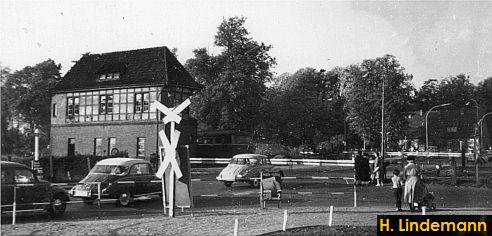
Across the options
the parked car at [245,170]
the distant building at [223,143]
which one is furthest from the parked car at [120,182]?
the distant building at [223,143]

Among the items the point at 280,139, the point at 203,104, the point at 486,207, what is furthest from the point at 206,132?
the point at 486,207

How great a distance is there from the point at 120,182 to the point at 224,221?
5106 millimetres

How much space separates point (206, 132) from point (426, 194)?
125ft

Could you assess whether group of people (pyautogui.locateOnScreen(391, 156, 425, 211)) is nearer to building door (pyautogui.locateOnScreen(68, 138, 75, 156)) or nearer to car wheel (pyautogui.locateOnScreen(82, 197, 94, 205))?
car wheel (pyautogui.locateOnScreen(82, 197, 94, 205))

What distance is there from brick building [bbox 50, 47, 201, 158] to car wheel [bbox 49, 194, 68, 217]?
97.5 ft

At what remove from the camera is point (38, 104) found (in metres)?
63.4

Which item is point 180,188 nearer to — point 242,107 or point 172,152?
point 172,152

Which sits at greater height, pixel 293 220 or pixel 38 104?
pixel 38 104

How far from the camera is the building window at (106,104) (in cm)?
4822

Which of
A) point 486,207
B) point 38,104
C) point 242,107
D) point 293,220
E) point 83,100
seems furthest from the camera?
point 38,104

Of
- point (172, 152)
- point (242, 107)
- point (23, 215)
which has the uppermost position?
point (242, 107)

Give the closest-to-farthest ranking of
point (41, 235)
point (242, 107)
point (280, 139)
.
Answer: point (41, 235) → point (242, 107) → point (280, 139)

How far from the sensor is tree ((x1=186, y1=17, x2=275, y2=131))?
54531 millimetres

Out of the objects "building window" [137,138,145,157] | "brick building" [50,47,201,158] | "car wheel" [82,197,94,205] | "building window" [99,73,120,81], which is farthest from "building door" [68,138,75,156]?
"car wheel" [82,197,94,205]
